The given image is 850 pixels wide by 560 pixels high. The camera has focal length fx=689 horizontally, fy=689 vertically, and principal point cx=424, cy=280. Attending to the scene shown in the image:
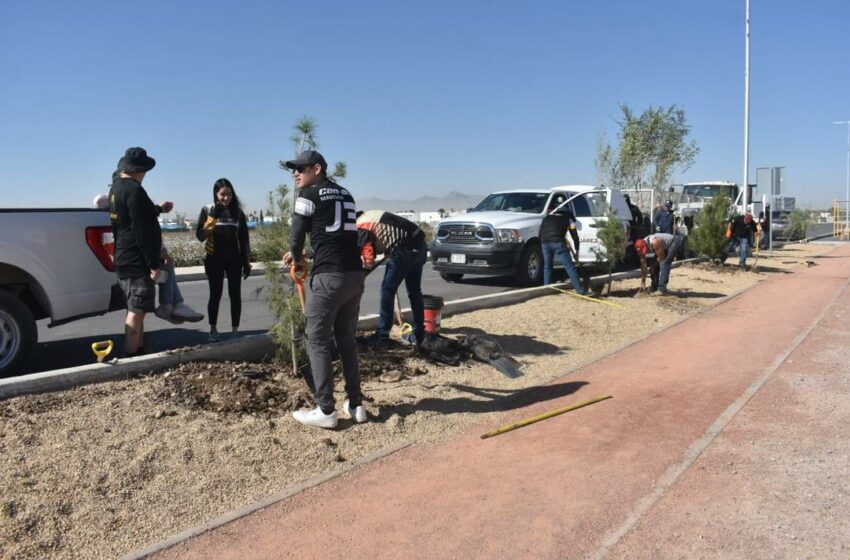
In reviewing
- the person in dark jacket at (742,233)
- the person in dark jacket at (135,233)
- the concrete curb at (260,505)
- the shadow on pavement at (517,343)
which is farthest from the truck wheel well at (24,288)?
the person in dark jacket at (742,233)

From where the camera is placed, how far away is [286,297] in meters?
5.88

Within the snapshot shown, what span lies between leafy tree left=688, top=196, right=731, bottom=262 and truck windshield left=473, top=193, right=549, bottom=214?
6.35 metres

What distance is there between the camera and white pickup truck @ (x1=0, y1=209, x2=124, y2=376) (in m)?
5.30

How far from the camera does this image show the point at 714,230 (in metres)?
18.3

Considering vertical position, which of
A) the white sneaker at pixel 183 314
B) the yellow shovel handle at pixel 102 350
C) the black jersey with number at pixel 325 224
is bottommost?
the yellow shovel handle at pixel 102 350

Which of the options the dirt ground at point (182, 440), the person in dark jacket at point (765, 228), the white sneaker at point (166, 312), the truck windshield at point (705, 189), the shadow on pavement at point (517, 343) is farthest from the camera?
the truck windshield at point (705, 189)

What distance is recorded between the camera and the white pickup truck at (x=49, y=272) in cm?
530

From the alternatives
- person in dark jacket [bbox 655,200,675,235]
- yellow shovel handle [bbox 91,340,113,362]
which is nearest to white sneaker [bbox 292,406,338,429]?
yellow shovel handle [bbox 91,340,113,362]

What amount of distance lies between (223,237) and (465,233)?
7.48 meters

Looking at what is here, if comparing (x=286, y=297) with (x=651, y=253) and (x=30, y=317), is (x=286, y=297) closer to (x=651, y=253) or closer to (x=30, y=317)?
(x=30, y=317)

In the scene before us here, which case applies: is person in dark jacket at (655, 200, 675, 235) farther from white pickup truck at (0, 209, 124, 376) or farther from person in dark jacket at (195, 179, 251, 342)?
white pickup truck at (0, 209, 124, 376)

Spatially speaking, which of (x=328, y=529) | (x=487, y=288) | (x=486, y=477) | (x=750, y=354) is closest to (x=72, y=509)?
(x=328, y=529)

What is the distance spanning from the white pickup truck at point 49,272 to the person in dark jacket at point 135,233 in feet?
1.22

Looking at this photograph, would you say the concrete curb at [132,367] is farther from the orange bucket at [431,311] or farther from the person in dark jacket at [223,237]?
the orange bucket at [431,311]
